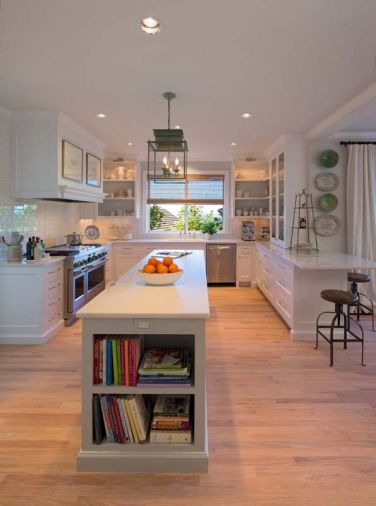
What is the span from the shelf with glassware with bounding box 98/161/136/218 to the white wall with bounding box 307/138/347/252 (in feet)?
11.3

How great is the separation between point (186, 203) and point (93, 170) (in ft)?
7.60

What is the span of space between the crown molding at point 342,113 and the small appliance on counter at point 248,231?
2.46 metres

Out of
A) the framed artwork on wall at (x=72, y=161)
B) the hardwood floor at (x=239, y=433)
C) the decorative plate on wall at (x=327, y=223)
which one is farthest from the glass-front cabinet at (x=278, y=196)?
the framed artwork on wall at (x=72, y=161)

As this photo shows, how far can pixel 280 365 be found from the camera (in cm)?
322

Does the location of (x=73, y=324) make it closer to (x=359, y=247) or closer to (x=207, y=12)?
(x=207, y=12)

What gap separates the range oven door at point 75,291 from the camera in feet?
14.0

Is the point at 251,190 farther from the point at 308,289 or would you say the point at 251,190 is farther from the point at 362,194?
the point at 308,289

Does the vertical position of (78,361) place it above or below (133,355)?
below

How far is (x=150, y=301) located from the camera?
2031mm

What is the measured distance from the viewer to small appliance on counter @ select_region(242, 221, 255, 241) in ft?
23.2

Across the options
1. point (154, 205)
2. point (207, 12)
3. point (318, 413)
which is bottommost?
point (318, 413)

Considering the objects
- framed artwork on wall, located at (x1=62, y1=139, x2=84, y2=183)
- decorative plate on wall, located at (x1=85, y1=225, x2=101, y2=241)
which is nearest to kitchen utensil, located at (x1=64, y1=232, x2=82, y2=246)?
framed artwork on wall, located at (x1=62, y1=139, x2=84, y2=183)

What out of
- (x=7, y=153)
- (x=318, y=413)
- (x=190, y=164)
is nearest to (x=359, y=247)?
(x=318, y=413)

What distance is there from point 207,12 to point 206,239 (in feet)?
17.2
